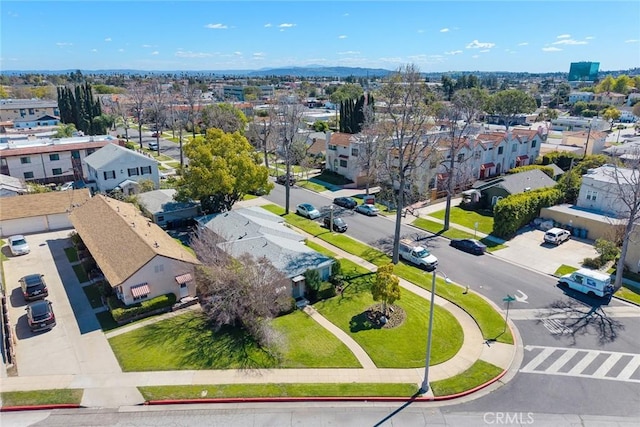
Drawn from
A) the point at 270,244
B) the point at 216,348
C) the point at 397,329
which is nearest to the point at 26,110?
the point at 270,244

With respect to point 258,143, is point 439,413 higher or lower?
lower

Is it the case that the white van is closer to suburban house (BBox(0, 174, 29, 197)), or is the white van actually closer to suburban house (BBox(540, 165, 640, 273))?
suburban house (BBox(540, 165, 640, 273))

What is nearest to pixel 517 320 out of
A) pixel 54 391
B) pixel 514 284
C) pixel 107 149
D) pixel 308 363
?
pixel 514 284

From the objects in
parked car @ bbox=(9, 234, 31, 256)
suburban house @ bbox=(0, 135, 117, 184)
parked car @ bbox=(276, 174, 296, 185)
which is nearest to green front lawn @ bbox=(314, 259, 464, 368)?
parked car @ bbox=(9, 234, 31, 256)

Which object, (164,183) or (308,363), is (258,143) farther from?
(308,363)

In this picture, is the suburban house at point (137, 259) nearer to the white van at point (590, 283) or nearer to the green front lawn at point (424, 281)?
the green front lawn at point (424, 281)

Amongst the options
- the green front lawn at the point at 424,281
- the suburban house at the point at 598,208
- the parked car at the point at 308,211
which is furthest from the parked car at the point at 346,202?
the suburban house at the point at 598,208
